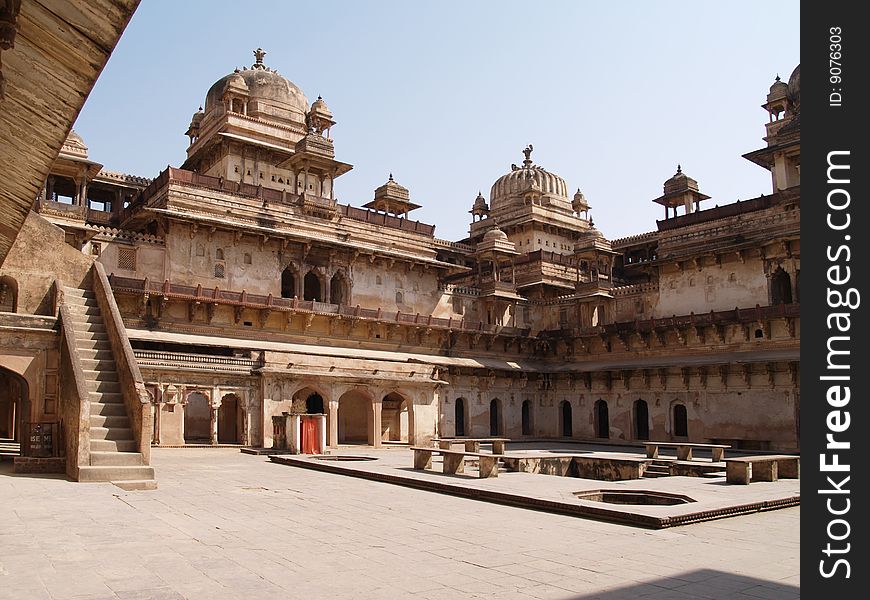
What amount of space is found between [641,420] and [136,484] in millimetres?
23636

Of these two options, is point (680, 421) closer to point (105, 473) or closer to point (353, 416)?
point (353, 416)

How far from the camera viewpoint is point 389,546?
7.60 meters

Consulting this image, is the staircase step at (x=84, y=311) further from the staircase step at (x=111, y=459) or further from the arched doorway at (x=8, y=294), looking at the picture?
the staircase step at (x=111, y=459)

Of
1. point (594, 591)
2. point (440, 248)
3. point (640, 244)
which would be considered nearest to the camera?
point (594, 591)

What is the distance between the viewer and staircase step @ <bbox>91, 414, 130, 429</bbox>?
1288 cm

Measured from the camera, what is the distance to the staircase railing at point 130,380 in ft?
41.1

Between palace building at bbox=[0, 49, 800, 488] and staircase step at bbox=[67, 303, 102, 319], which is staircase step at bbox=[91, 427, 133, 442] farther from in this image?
palace building at bbox=[0, 49, 800, 488]

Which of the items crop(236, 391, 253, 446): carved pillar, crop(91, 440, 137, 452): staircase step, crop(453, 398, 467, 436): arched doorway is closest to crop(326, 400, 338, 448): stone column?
crop(236, 391, 253, 446): carved pillar

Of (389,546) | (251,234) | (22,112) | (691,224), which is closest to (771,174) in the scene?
(691,224)

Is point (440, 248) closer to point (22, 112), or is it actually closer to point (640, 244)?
point (640, 244)

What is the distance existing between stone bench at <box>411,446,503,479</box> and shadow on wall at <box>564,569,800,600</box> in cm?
A: 761

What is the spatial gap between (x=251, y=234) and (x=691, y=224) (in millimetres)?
17771

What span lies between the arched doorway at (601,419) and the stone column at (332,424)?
1248 cm

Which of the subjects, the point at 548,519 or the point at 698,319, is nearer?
the point at 548,519
